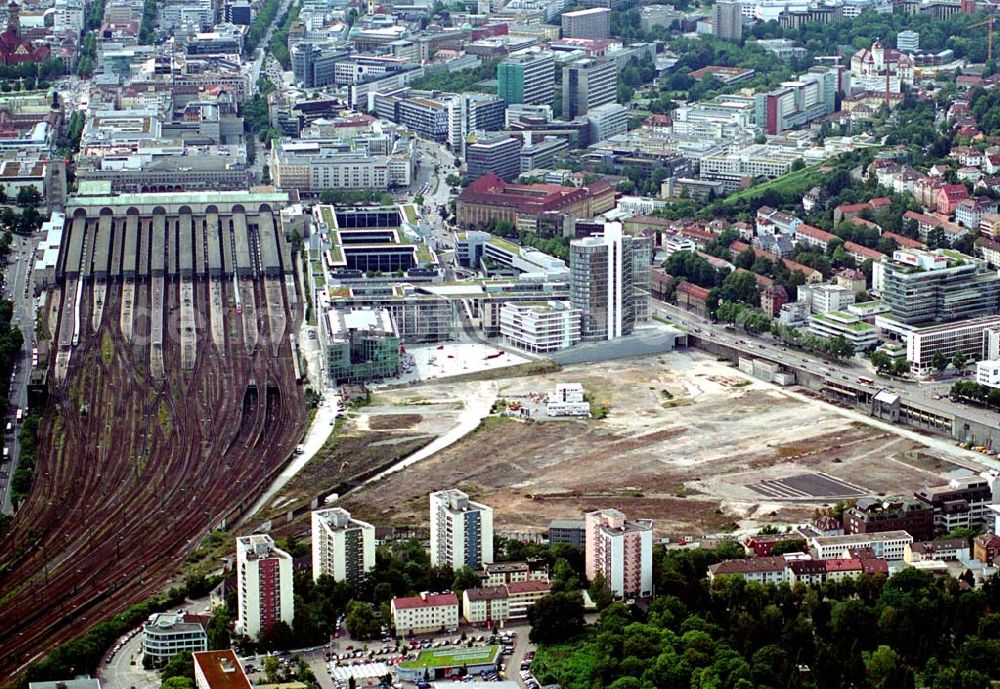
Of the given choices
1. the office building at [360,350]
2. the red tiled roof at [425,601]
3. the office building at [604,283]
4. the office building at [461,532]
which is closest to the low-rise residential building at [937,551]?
the office building at [461,532]

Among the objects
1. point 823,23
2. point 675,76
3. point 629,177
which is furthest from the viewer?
point 823,23

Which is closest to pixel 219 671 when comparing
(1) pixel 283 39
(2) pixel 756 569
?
(2) pixel 756 569

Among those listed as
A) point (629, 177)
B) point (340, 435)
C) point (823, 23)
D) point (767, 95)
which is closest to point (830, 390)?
point (340, 435)

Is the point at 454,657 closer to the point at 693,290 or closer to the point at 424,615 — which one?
the point at 424,615

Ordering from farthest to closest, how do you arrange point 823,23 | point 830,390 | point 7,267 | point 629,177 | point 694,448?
point 823,23
point 629,177
point 7,267
point 830,390
point 694,448

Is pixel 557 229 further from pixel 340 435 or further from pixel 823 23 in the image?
pixel 823 23

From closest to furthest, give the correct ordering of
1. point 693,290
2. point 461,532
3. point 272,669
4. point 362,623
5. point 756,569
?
point 272,669
point 362,623
point 756,569
point 461,532
point 693,290
